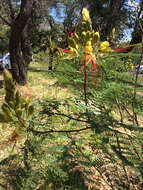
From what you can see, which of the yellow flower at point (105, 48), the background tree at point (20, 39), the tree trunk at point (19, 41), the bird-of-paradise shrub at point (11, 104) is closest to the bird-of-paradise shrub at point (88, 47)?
the yellow flower at point (105, 48)

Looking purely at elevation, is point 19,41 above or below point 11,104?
above

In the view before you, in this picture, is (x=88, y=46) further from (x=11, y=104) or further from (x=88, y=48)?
(x=11, y=104)

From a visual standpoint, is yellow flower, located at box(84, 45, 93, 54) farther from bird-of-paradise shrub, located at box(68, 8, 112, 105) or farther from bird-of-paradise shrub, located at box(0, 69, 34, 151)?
bird-of-paradise shrub, located at box(0, 69, 34, 151)

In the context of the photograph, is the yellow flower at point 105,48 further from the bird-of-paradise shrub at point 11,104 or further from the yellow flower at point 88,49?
the bird-of-paradise shrub at point 11,104

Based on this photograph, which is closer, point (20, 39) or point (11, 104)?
point (11, 104)

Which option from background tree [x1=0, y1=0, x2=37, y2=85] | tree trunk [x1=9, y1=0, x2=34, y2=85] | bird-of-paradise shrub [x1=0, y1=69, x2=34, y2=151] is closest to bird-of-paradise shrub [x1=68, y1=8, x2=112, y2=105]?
bird-of-paradise shrub [x1=0, y1=69, x2=34, y2=151]

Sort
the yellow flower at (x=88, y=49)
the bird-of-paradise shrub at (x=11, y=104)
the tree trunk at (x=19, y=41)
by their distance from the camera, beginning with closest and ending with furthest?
the bird-of-paradise shrub at (x=11, y=104)
the yellow flower at (x=88, y=49)
the tree trunk at (x=19, y=41)

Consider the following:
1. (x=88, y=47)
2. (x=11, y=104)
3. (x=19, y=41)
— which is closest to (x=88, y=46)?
(x=88, y=47)

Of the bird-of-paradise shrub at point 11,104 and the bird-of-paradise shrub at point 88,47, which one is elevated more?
the bird-of-paradise shrub at point 88,47

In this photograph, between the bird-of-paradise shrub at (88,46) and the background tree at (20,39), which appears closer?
Answer: the bird-of-paradise shrub at (88,46)

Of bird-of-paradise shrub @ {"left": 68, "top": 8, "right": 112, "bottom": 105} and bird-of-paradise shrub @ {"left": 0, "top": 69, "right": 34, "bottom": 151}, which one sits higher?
bird-of-paradise shrub @ {"left": 68, "top": 8, "right": 112, "bottom": 105}

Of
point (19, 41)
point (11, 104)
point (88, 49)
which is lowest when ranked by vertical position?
point (11, 104)

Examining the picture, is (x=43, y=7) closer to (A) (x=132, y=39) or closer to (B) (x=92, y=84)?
(A) (x=132, y=39)

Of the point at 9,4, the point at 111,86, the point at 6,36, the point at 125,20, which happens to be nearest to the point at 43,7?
the point at 9,4
